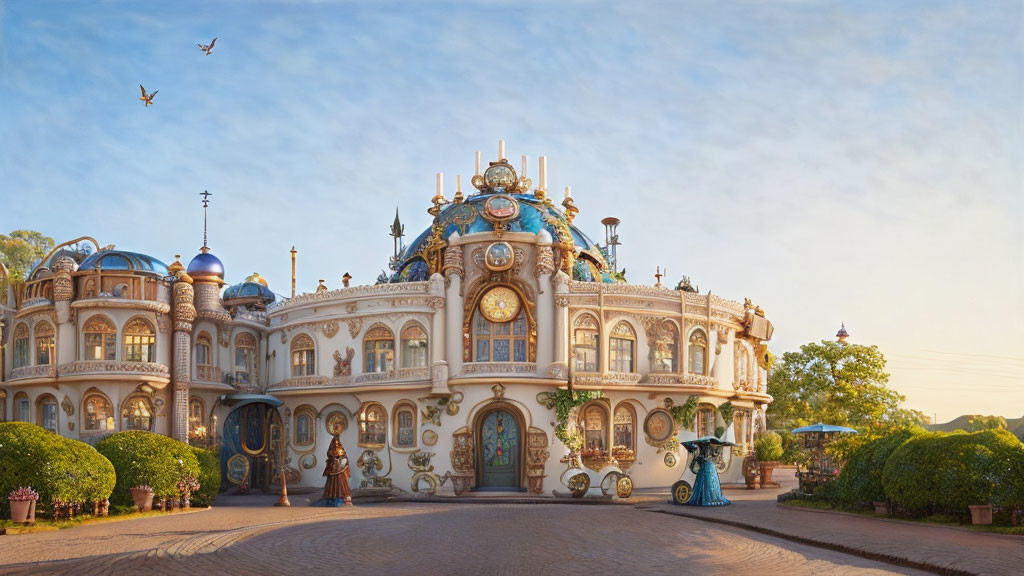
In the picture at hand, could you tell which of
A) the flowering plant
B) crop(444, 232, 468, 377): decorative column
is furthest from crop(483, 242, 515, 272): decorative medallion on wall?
the flowering plant

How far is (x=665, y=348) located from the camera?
Result: 4062cm

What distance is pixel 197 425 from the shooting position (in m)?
39.7

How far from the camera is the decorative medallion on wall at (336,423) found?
4097 cm

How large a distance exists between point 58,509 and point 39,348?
15.4 m

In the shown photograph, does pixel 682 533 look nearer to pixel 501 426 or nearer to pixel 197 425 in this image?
pixel 501 426

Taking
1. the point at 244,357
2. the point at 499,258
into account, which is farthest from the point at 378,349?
the point at 244,357

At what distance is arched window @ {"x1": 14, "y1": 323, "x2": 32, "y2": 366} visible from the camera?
128ft

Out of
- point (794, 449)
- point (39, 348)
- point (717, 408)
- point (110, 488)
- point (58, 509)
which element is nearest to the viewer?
point (58, 509)

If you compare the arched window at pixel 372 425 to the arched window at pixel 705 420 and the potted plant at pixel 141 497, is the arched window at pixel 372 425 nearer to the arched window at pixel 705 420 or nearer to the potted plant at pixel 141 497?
the potted plant at pixel 141 497

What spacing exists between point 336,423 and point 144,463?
39.7ft

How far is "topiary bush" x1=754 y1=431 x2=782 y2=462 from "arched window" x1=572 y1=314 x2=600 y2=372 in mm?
10062

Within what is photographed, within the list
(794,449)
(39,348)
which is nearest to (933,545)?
(794,449)

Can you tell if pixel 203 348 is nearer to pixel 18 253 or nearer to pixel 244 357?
pixel 244 357

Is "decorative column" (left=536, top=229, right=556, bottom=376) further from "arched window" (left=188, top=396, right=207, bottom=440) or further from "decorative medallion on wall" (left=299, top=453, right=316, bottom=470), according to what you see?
"arched window" (left=188, top=396, right=207, bottom=440)
